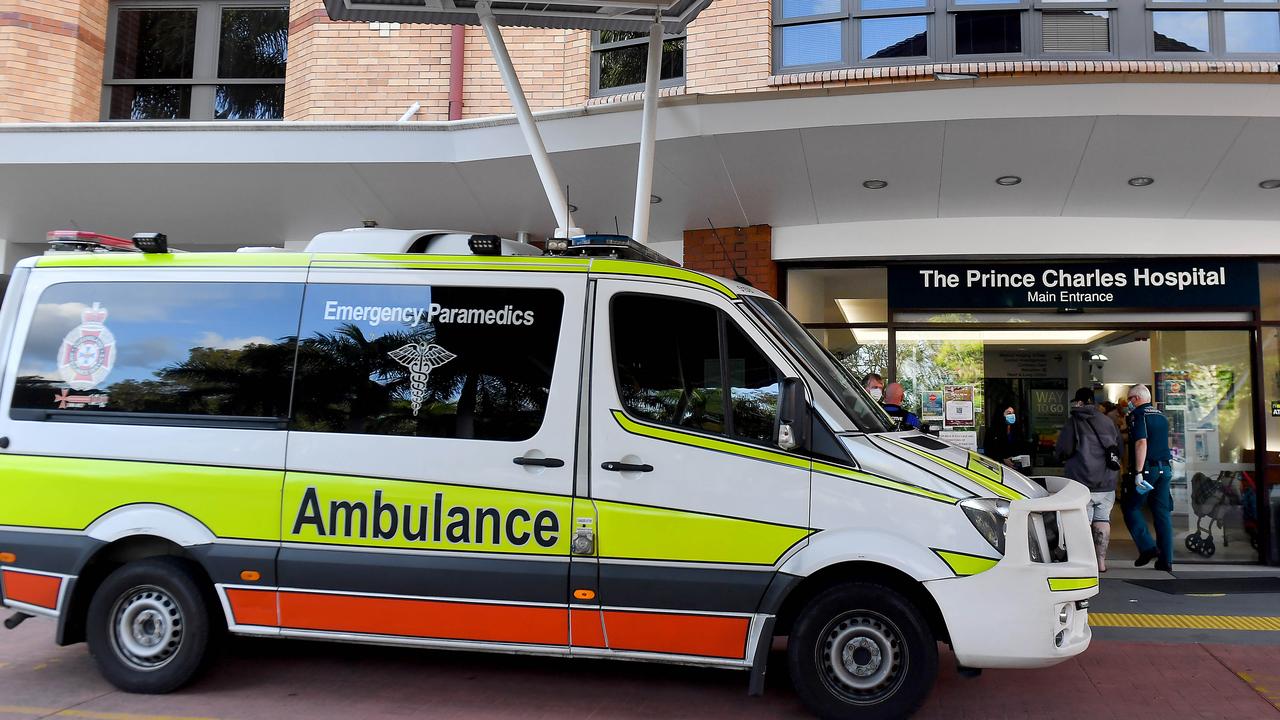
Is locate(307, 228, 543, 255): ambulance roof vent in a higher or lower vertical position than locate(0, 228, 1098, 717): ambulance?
higher

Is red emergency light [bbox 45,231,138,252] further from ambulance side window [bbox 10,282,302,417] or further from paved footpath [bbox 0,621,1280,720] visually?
paved footpath [bbox 0,621,1280,720]

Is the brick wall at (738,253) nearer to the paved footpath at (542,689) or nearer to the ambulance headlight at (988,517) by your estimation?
the paved footpath at (542,689)

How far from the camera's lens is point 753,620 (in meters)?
4.59

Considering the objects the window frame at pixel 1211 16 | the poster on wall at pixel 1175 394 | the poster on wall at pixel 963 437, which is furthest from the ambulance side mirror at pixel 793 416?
the poster on wall at pixel 1175 394

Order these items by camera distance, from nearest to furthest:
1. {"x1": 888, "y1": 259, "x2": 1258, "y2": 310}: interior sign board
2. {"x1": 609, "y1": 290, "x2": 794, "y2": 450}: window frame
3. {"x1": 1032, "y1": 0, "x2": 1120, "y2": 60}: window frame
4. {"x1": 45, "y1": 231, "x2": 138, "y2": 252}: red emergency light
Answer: {"x1": 609, "y1": 290, "x2": 794, "y2": 450}: window frame → {"x1": 45, "y1": 231, "x2": 138, "y2": 252}: red emergency light → {"x1": 1032, "y1": 0, "x2": 1120, "y2": 60}: window frame → {"x1": 888, "y1": 259, "x2": 1258, "y2": 310}: interior sign board

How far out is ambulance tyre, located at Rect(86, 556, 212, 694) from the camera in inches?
198

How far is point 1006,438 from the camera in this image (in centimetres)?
1032

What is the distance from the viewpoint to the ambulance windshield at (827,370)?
15.9 ft

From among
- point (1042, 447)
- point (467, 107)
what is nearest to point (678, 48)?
point (467, 107)

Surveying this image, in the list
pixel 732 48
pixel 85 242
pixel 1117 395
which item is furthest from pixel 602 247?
pixel 1117 395

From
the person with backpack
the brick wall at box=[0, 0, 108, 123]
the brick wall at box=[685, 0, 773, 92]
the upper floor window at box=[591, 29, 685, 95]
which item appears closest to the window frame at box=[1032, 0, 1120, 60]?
the brick wall at box=[685, 0, 773, 92]

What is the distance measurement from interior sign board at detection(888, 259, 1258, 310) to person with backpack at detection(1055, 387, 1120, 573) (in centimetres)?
158

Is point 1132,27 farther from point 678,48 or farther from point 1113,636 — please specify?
point 1113,636

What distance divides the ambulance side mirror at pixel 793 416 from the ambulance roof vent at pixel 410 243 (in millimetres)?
1939
